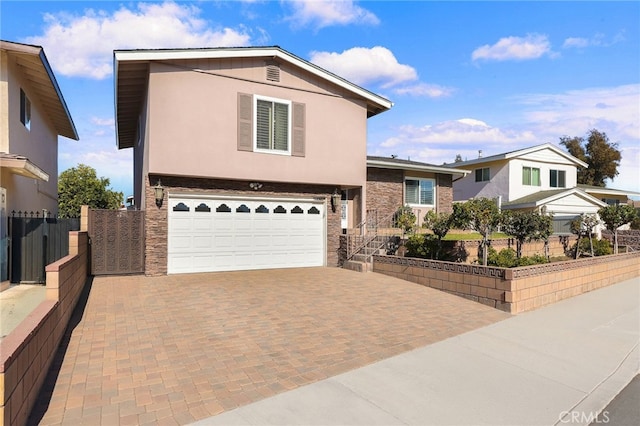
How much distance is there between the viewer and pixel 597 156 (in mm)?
40719

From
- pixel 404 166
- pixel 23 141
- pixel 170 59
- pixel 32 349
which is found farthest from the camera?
pixel 404 166

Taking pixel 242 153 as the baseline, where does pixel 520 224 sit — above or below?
below

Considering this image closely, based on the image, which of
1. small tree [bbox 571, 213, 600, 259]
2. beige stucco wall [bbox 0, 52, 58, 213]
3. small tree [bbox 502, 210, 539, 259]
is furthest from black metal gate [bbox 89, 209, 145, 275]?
small tree [bbox 571, 213, 600, 259]

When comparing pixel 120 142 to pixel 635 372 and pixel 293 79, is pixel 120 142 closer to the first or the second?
pixel 293 79

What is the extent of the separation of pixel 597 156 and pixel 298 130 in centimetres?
4100

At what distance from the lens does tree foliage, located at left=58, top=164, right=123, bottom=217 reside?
111 feet

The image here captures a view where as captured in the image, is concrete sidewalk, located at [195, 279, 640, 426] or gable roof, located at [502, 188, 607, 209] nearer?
concrete sidewalk, located at [195, 279, 640, 426]

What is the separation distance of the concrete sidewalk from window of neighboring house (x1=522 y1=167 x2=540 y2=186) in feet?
65.6

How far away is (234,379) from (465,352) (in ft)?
11.6

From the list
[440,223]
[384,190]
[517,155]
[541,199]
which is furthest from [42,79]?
[517,155]

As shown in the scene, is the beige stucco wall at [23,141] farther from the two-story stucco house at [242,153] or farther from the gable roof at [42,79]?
the two-story stucco house at [242,153]

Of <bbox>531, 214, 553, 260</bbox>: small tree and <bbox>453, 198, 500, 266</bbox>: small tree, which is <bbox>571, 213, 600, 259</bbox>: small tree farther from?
<bbox>453, 198, 500, 266</bbox>: small tree

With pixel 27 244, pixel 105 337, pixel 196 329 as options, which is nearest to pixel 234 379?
pixel 196 329
